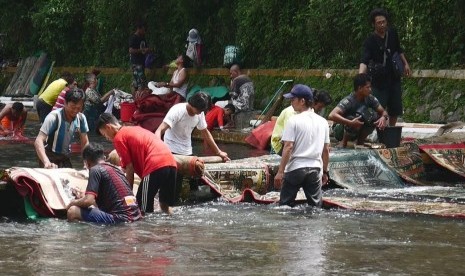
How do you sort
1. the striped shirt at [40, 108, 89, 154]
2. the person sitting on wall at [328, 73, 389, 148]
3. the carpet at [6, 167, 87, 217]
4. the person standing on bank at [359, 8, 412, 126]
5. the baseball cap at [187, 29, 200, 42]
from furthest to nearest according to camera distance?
1. the baseball cap at [187, 29, 200, 42]
2. the person standing on bank at [359, 8, 412, 126]
3. the person sitting on wall at [328, 73, 389, 148]
4. the striped shirt at [40, 108, 89, 154]
5. the carpet at [6, 167, 87, 217]

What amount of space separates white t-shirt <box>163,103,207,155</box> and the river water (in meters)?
1.01

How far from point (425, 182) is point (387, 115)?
1303mm

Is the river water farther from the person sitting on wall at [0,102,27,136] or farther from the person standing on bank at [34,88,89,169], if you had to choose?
the person sitting on wall at [0,102,27,136]

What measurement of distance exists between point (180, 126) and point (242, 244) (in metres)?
3.22

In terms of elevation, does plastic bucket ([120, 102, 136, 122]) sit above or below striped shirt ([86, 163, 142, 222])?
below

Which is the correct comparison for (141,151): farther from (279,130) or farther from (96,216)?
(279,130)

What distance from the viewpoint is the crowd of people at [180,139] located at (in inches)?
419

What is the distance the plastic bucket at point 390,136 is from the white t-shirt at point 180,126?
3270 mm

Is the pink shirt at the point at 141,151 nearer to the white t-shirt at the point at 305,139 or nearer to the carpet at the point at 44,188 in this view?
A: the carpet at the point at 44,188

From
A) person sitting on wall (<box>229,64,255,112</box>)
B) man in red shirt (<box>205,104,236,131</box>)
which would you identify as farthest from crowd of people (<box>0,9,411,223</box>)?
person sitting on wall (<box>229,64,255,112</box>)

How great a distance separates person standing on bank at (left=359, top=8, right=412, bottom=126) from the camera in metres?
15.5

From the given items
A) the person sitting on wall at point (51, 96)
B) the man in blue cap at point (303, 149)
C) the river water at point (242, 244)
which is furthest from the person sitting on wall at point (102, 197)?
the person sitting on wall at point (51, 96)

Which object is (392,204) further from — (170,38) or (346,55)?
(170,38)

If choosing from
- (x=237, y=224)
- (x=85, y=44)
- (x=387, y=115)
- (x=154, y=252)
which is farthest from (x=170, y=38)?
(x=154, y=252)
